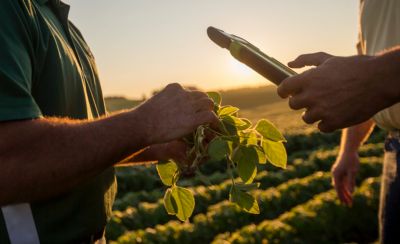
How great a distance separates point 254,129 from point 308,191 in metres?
8.12

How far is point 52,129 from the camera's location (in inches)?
84.7

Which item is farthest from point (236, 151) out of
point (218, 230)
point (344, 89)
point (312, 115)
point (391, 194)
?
point (218, 230)

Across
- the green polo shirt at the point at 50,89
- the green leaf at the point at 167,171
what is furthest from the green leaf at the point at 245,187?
the green polo shirt at the point at 50,89

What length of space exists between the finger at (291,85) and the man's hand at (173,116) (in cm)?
38

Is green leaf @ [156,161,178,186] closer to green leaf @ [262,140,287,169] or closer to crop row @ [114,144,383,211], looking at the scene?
green leaf @ [262,140,287,169]

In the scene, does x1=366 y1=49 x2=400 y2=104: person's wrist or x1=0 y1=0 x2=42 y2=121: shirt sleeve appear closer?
x1=0 y1=0 x2=42 y2=121: shirt sleeve

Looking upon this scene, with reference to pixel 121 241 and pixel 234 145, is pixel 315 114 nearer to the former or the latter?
pixel 234 145

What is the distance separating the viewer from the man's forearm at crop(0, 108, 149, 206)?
Result: 208cm

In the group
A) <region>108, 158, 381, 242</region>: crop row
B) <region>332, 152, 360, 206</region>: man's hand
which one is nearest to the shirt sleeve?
<region>332, 152, 360, 206</region>: man's hand

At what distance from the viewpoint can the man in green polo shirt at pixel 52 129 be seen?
2.08 metres

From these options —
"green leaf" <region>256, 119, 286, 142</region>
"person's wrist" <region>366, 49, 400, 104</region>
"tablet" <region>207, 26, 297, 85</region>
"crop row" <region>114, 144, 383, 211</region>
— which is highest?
"tablet" <region>207, 26, 297, 85</region>

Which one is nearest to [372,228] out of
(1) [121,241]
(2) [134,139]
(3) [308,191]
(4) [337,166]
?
(3) [308,191]

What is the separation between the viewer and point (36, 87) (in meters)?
2.33

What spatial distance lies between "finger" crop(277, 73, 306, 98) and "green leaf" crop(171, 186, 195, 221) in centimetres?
59
